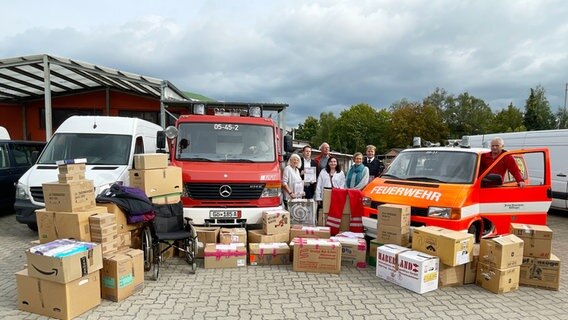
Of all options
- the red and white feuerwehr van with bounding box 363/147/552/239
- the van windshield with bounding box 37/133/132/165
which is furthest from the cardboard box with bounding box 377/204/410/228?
the van windshield with bounding box 37/133/132/165

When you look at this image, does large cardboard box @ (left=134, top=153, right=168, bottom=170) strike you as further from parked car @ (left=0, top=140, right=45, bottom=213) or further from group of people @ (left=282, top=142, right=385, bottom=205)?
parked car @ (left=0, top=140, right=45, bottom=213)

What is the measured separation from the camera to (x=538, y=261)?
4.77 m

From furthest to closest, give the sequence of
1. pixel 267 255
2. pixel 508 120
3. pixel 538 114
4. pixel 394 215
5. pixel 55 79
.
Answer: pixel 508 120
pixel 538 114
pixel 55 79
pixel 267 255
pixel 394 215

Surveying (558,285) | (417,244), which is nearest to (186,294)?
(417,244)

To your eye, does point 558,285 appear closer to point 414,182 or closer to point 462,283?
point 462,283

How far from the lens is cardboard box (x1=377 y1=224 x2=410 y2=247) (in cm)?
504

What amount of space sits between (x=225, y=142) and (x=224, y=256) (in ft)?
7.41

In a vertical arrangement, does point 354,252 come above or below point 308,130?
below

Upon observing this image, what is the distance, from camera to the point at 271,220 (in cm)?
572

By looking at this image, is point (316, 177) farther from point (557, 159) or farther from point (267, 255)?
Result: point (557, 159)

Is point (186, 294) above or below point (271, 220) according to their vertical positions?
below

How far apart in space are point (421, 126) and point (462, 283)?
2086 inches

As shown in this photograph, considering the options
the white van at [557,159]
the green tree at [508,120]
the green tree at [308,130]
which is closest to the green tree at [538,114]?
the green tree at [508,120]

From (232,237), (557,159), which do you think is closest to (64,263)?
(232,237)
